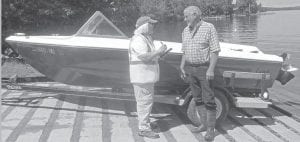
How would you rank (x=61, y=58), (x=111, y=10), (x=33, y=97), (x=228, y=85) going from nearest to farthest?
(x=228, y=85)
(x=61, y=58)
(x=33, y=97)
(x=111, y=10)

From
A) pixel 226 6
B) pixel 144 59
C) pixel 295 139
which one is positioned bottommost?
pixel 295 139

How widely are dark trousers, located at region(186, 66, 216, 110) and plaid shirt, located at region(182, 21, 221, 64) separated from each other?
0.12 m

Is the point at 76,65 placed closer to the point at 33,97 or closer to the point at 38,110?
the point at 38,110

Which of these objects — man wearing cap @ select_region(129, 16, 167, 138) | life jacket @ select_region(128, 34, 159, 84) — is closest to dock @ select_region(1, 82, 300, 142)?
man wearing cap @ select_region(129, 16, 167, 138)

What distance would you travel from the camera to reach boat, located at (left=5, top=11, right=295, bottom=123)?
656 cm

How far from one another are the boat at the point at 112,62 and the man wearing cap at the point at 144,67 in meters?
0.91

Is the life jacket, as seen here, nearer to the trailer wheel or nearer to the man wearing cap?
the man wearing cap

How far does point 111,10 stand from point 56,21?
122 inches

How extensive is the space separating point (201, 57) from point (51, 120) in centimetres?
Answer: 263

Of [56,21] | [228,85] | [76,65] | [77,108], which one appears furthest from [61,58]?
[56,21]

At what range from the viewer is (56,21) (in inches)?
639

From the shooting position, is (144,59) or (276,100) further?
(276,100)

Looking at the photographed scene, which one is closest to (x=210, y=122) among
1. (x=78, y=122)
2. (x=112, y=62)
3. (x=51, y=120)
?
(x=112, y=62)

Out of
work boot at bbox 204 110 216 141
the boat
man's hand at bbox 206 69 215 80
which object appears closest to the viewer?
man's hand at bbox 206 69 215 80
